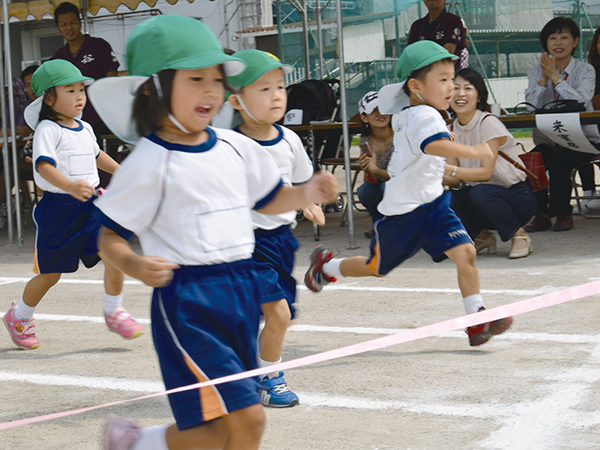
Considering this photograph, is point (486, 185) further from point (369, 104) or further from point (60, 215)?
point (60, 215)

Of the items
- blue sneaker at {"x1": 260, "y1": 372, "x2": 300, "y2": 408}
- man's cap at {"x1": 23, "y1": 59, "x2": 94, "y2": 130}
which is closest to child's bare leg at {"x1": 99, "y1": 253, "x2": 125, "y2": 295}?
man's cap at {"x1": 23, "y1": 59, "x2": 94, "y2": 130}

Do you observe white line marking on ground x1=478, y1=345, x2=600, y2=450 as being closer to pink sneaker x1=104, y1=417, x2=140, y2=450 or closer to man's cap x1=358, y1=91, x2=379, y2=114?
pink sneaker x1=104, y1=417, x2=140, y2=450

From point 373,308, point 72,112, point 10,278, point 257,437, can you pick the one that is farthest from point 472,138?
point 257,437

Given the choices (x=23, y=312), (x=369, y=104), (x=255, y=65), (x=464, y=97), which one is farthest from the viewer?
(x=369, y=104)

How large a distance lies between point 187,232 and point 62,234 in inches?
110

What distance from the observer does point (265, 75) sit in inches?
153

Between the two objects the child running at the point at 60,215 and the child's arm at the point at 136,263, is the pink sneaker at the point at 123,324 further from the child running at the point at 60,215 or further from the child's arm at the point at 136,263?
the child's arm at the point at 136,263

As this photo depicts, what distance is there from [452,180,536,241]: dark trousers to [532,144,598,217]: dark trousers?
3.30 ft

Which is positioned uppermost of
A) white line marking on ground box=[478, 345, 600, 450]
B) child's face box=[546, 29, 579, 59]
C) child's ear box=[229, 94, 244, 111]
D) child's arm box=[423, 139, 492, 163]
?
child's face box=[546, 29, 579, 59]

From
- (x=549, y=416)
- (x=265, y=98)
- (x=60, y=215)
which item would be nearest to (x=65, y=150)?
(x=60, y=215)

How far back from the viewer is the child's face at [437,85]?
15.3 ft

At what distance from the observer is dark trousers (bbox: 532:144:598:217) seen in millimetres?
8148

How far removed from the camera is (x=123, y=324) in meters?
4.89

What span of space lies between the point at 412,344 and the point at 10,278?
4.44m
